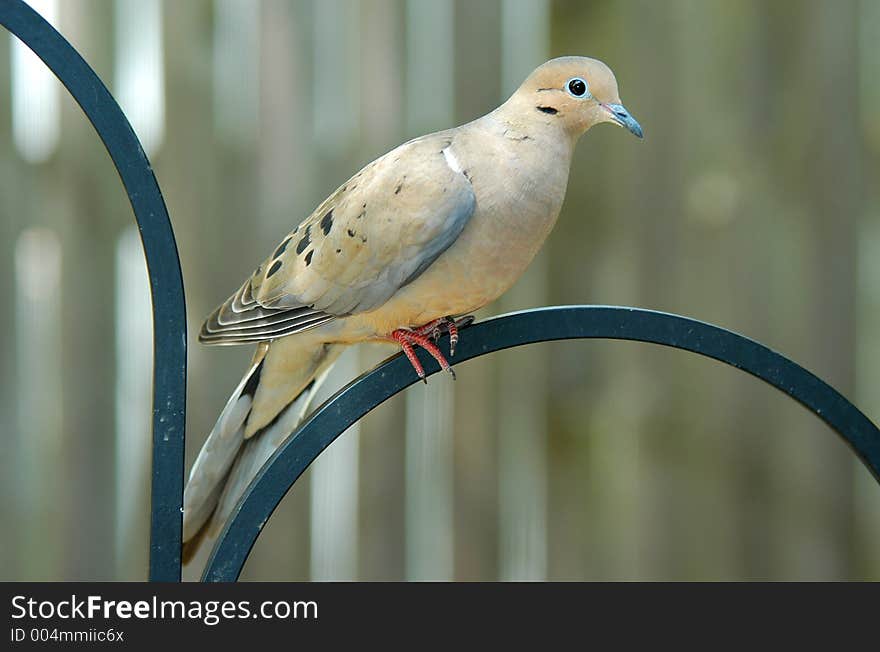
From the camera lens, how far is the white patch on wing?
3.72ft

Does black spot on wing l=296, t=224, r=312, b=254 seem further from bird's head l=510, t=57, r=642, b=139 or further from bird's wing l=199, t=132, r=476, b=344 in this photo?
bird's head l=510, t=57, r=642, b=139

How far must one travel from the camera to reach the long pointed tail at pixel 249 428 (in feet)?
3.79

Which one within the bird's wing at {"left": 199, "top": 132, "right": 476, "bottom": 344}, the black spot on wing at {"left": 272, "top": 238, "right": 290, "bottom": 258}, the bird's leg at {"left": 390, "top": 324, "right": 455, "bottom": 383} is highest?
the black spot on wing at {"left": 272, "top": 238, "right": 290, "bottom": 258}

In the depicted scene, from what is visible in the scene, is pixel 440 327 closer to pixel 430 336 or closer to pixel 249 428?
pixel 430 336

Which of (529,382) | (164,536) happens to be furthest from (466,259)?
(529,382)

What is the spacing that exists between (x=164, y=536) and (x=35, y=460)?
3.26 ft

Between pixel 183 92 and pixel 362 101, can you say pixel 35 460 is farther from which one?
pixel 362 101

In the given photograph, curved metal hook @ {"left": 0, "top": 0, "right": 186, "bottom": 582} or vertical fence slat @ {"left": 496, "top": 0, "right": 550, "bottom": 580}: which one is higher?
vertical fence slat @ {"left": 496, "top": 0, "right": 550, "bottom": 580}

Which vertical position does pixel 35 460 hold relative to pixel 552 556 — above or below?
above

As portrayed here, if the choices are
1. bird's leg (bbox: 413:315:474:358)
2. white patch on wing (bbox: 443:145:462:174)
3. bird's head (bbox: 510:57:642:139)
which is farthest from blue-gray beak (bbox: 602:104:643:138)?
bird's leg (bbox: 413:315:474:358)
